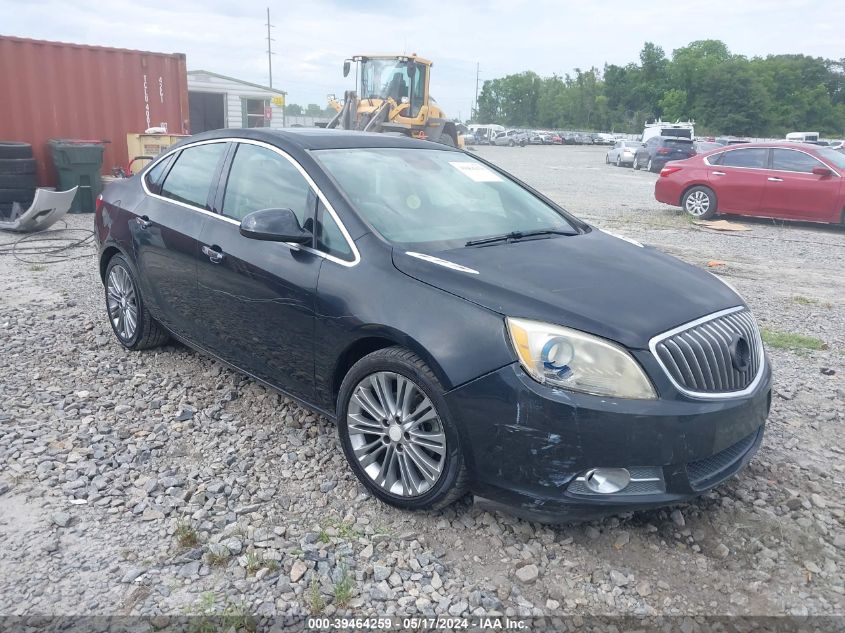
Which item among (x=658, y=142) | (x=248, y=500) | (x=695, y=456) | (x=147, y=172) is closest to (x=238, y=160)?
(x=147, y=172)

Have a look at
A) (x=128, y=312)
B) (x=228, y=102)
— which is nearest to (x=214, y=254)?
(x=128, y=312)

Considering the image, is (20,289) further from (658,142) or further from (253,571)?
(658,142)

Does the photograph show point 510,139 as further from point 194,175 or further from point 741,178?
point 194,175

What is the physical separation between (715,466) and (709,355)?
0.46 metres

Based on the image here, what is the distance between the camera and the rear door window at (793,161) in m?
12.2

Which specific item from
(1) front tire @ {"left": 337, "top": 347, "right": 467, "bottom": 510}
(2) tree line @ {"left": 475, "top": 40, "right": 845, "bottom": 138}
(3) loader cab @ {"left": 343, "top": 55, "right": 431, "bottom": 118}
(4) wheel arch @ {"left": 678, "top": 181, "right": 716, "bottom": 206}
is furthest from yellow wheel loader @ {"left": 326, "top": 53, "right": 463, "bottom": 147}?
(2) tree line @ {"left": 475, "top": 40, "right": 845, "bottom": 138}

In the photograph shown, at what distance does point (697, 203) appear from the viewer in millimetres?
13320

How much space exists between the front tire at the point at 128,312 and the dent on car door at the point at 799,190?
11081 mm

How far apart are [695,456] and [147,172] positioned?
4.13m

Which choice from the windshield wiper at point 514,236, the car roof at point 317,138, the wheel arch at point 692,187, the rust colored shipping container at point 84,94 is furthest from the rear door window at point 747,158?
the rust colored shipping container at point 84,94

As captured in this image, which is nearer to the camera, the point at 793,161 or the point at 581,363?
the point at 581,363

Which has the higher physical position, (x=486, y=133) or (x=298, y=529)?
(x=486, y=133)

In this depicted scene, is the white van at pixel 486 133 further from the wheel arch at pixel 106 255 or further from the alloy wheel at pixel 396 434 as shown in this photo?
the alloy wheel at pixel 396 434

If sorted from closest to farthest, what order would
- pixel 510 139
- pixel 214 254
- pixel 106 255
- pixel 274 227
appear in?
pixel 274 227, pixel 214 254, pixel 106 255, pixel 510 139
